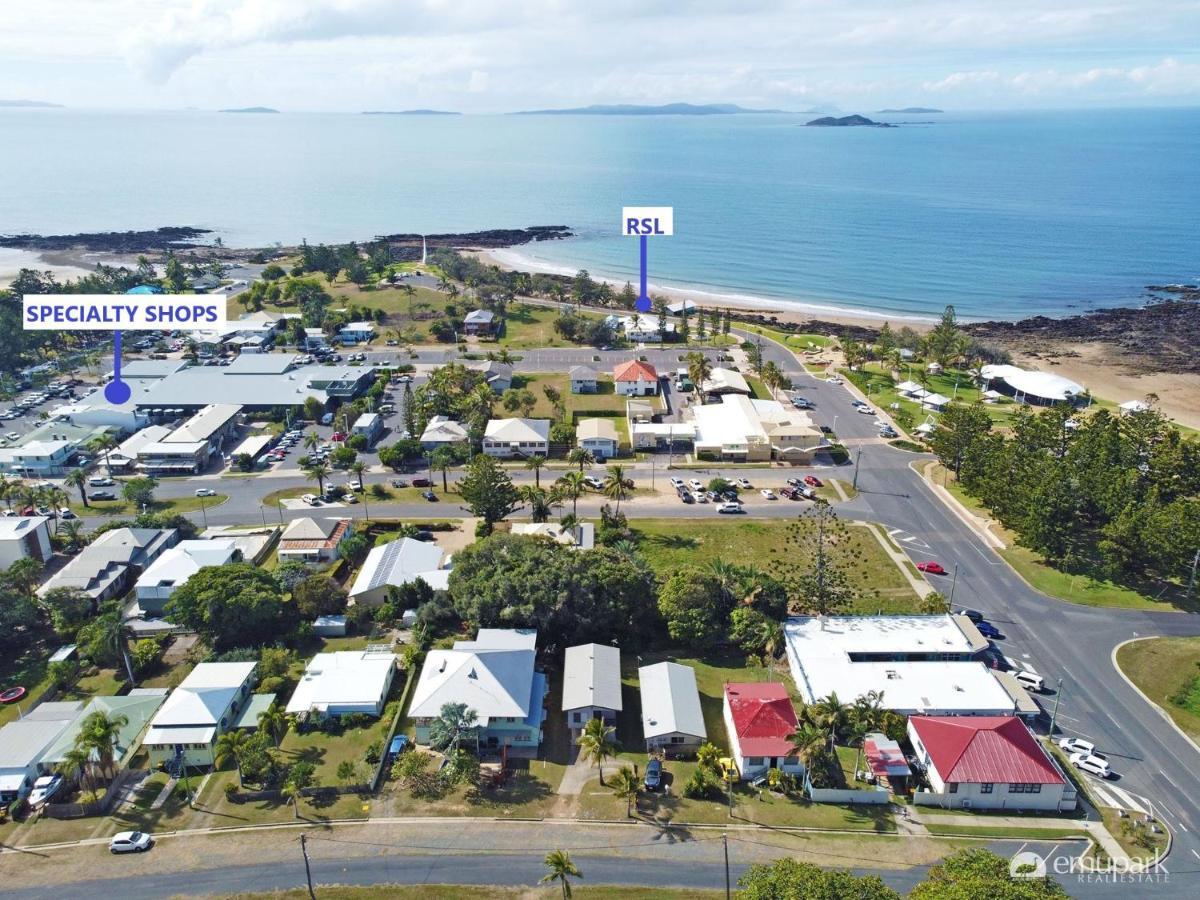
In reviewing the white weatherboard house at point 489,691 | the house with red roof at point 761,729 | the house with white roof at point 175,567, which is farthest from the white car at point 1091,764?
the house with white roof at point 175,567

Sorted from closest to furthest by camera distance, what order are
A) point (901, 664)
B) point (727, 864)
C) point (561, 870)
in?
1. point (561, 870)
2. point (727, 864)
3. point (901, 664)

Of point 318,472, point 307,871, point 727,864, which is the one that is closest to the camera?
point 307,871

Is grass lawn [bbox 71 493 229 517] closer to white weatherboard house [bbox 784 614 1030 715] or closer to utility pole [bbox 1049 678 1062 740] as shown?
white weatherboard house [bbox 784 614 1030 715]

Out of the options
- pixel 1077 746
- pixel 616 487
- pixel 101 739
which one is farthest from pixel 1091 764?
pixel 101 739

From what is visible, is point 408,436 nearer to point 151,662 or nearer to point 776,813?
point 151,662

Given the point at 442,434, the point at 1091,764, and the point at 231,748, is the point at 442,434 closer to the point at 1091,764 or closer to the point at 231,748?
the point at 231,748

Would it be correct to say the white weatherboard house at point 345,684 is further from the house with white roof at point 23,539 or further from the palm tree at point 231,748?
the house with white roof at point 23,539
